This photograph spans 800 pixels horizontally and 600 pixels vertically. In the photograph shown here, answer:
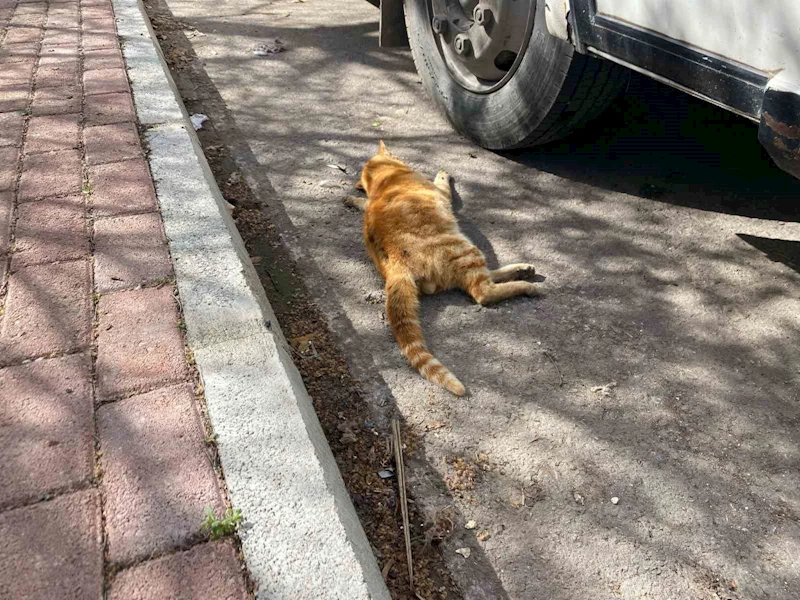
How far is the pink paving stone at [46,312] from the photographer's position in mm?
1978

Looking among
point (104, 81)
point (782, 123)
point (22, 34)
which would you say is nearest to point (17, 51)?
Result: point (22, 34)

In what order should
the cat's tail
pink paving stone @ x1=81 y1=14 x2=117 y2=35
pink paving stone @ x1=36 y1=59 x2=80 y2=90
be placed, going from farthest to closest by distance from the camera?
pink paving stone @ x1=81 y1=14 x2=117 y2=35 → pink paving stone @ x1=36 y1=59 x2=80 y2=90 → the cat's tail

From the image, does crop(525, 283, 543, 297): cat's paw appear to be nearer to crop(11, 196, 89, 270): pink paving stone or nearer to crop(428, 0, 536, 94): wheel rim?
crop(428, 0, 536, 94): wheel rim

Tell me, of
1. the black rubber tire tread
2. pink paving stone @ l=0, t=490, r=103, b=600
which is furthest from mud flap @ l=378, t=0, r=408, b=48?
pink paving stone @ l=0, t=490, r=103, b=600

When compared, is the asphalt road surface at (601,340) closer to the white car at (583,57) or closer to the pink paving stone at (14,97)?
the white car at (583,57)

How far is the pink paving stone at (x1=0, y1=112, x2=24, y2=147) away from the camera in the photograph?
330cm

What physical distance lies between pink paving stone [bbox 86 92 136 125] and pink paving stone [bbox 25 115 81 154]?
3.5 inches

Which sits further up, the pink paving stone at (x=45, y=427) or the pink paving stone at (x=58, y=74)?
the pink paving stone at (x=58, y=74)

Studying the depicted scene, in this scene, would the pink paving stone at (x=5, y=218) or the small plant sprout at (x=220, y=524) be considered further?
the pink paving stone at (x=5, y=218)

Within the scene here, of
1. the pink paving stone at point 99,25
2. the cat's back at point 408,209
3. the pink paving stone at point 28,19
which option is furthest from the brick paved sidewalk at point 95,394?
the pink paving stone at point 28,19

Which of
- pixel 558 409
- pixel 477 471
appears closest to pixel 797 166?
pixel 558 409

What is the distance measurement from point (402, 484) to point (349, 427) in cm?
29

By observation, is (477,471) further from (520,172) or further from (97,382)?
(520,172)

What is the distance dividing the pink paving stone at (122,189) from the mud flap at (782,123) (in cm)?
225
